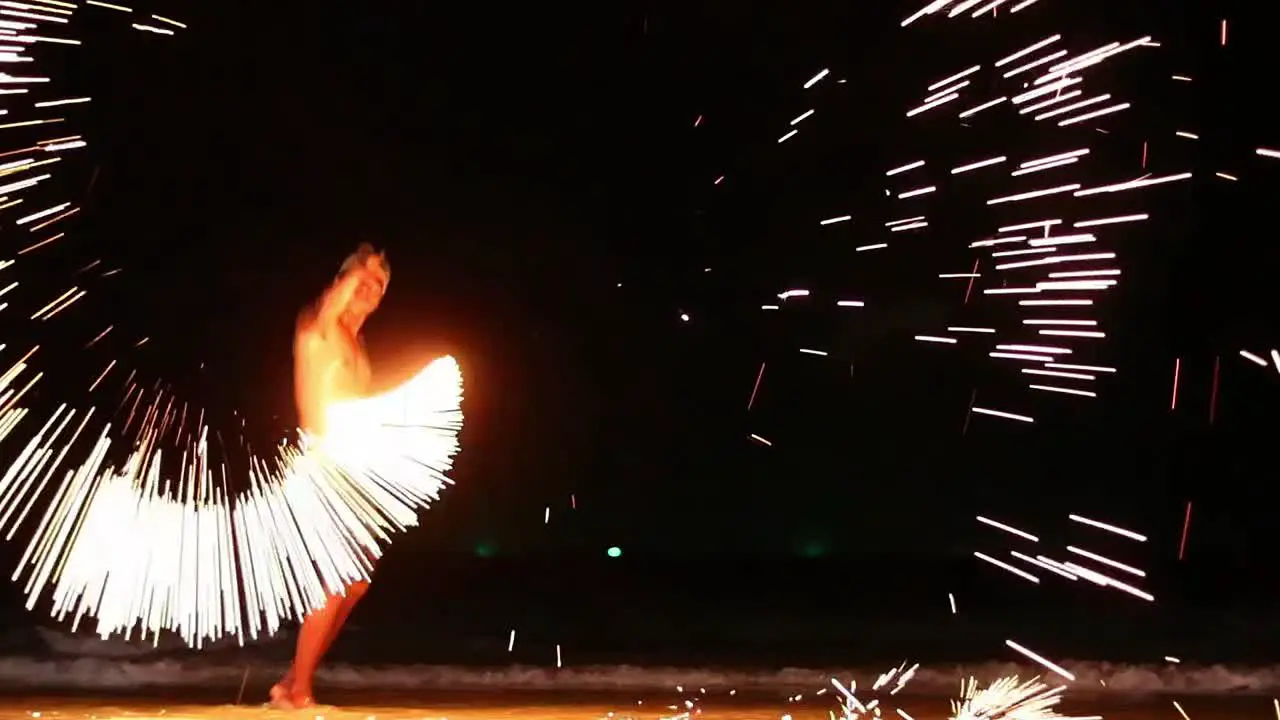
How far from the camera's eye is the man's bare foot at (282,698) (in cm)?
798

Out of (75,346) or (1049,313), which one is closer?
(75,346)

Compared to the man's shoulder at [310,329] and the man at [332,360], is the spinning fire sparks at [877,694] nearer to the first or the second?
the man at [332,360]

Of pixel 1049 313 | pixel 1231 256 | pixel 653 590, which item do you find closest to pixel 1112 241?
pixel 1231 256

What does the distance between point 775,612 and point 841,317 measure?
14.1 ft

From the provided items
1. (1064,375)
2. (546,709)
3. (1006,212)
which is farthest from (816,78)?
(1064,375)

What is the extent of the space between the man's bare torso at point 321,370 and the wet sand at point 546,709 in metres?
1.28

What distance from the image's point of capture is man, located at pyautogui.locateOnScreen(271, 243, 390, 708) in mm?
7727

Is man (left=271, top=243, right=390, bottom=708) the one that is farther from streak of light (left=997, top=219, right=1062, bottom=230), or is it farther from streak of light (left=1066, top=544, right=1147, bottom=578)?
streak of light (left=1066, top=544, right=1147, bottom=578)

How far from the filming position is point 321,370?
7742 mm

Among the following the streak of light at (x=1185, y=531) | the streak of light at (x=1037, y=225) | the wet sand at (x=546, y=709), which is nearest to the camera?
the wet sand at (x=546, y=709)

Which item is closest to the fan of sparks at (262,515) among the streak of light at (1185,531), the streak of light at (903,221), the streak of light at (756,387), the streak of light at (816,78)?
the streak of light at (816,78)

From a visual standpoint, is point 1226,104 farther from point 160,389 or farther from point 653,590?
point 160,389

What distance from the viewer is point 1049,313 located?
2680cm

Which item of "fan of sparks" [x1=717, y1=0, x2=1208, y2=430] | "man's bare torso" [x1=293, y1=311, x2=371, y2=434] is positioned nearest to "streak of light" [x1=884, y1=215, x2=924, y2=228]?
"fan of sparks" [x1=717, y1=0, x2=1208, y2=430]
